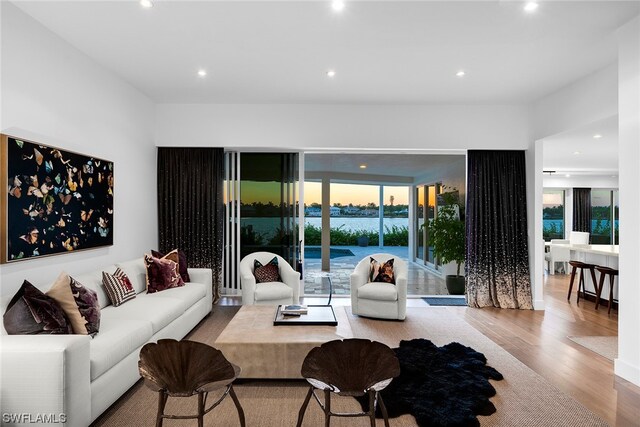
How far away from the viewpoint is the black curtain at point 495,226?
18.6ft

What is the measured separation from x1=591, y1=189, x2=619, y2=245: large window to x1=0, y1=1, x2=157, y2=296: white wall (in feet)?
38.0

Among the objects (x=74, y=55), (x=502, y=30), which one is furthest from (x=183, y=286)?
(x=502, y=30)

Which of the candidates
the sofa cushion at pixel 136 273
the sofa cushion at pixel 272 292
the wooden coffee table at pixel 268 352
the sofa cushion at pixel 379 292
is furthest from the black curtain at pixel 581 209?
the sofa cushion at pixel 136 273

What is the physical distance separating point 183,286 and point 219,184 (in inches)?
70.4

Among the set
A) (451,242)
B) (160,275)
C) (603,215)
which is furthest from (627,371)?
(603,215)

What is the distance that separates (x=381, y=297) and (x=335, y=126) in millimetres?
2545

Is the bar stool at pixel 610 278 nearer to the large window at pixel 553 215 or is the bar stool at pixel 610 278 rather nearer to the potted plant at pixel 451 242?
the potted plant at pixel 451 242

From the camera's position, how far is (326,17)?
3141mm

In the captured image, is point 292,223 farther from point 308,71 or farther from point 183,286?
point 308,71

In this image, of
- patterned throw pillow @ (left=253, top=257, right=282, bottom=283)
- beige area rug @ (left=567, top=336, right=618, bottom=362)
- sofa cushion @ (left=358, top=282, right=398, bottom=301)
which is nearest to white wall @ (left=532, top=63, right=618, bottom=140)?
beige area rug @ (left=567, top=336, right=618, bottom=362)

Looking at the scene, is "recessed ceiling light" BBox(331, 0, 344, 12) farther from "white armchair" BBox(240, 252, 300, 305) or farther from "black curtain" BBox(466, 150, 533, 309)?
"black curtain" BBox(466, 150, 533, 309)

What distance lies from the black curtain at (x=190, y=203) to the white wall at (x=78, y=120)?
179mm

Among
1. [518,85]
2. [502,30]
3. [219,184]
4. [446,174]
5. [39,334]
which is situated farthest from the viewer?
[446,174]

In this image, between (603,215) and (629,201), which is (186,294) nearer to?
(629,201)
